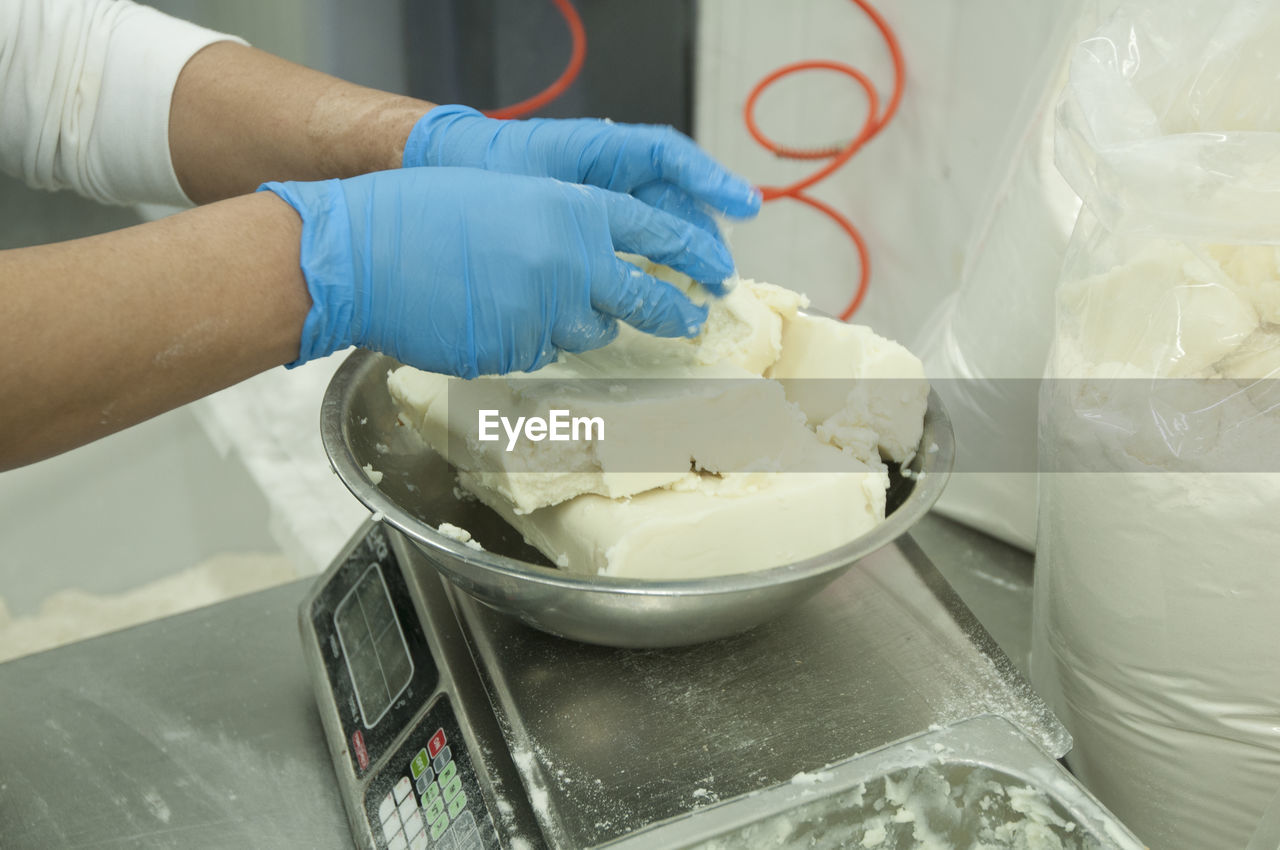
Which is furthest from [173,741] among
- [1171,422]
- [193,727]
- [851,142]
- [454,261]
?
[851,142]

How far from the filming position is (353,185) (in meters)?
0.86

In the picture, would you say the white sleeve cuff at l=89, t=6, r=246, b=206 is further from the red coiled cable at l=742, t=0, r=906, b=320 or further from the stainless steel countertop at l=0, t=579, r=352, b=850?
the red coiled cable at l=742, t=0, r=906, b=320

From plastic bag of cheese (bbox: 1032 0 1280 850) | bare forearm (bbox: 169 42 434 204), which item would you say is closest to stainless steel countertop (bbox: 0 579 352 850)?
bare forearm (bbox: 169 42 434 204)

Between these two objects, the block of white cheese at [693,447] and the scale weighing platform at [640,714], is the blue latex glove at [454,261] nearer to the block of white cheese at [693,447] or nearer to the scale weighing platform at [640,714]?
the block of white cheese at [693,447]

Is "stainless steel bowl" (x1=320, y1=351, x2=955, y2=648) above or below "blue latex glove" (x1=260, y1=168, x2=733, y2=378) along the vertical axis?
below

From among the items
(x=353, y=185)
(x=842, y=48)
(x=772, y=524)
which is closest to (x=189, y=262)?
(x=353, y=185)

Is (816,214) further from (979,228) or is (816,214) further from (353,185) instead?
(353,185)

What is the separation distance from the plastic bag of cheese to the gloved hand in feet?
1.04

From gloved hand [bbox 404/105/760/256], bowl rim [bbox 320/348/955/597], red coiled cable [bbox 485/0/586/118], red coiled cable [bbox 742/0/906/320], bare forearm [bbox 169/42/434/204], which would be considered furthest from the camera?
red coiled cable [bbox 485/0/586/118]

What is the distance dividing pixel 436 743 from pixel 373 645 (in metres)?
0.17

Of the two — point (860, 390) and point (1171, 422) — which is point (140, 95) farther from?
point (1171, 422)

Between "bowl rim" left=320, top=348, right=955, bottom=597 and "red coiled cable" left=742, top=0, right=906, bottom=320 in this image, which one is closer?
"bowl rim" left=320, top=348, right=955, bottom=597

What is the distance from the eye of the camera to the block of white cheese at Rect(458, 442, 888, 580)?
0.81 meters

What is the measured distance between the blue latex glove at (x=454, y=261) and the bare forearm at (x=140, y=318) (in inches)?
1.3
